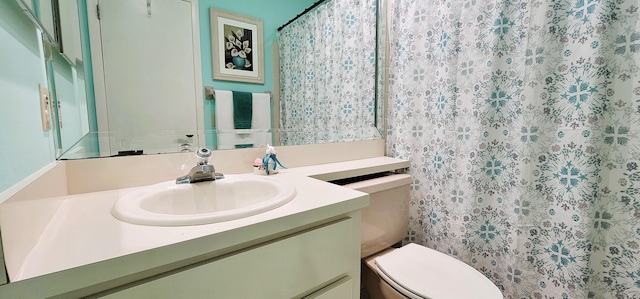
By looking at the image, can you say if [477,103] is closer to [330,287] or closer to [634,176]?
[634,176]

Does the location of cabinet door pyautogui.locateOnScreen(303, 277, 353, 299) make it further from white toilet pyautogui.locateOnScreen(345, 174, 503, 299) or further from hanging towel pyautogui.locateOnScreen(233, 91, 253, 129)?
hanging towel pyautogui.locateOnScreen(233, 91, 253, 129)

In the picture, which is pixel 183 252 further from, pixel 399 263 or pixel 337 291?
pixel 399 263

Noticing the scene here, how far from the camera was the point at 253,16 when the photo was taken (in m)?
1.09

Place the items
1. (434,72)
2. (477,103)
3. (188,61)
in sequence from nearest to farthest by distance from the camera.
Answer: (188,61)
(477,103)
(434,72)

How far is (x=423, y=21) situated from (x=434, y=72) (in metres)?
0.26

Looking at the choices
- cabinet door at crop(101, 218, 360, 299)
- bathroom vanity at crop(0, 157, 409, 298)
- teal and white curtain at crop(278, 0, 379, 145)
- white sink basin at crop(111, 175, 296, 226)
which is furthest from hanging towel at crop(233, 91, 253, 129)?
cabinet door at crop(101, 218, 360, 299)

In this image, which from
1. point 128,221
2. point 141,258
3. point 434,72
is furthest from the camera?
point 434,72

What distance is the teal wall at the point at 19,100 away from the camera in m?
0.45

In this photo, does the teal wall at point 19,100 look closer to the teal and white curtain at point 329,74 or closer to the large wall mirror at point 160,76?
the large wall mirror at point 160,76

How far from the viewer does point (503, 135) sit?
102 cm

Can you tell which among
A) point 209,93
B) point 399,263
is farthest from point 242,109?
point 399,263

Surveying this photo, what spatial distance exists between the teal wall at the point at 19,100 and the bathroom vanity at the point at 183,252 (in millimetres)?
81

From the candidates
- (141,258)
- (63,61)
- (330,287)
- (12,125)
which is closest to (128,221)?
(141,258)

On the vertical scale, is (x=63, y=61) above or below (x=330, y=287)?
above
